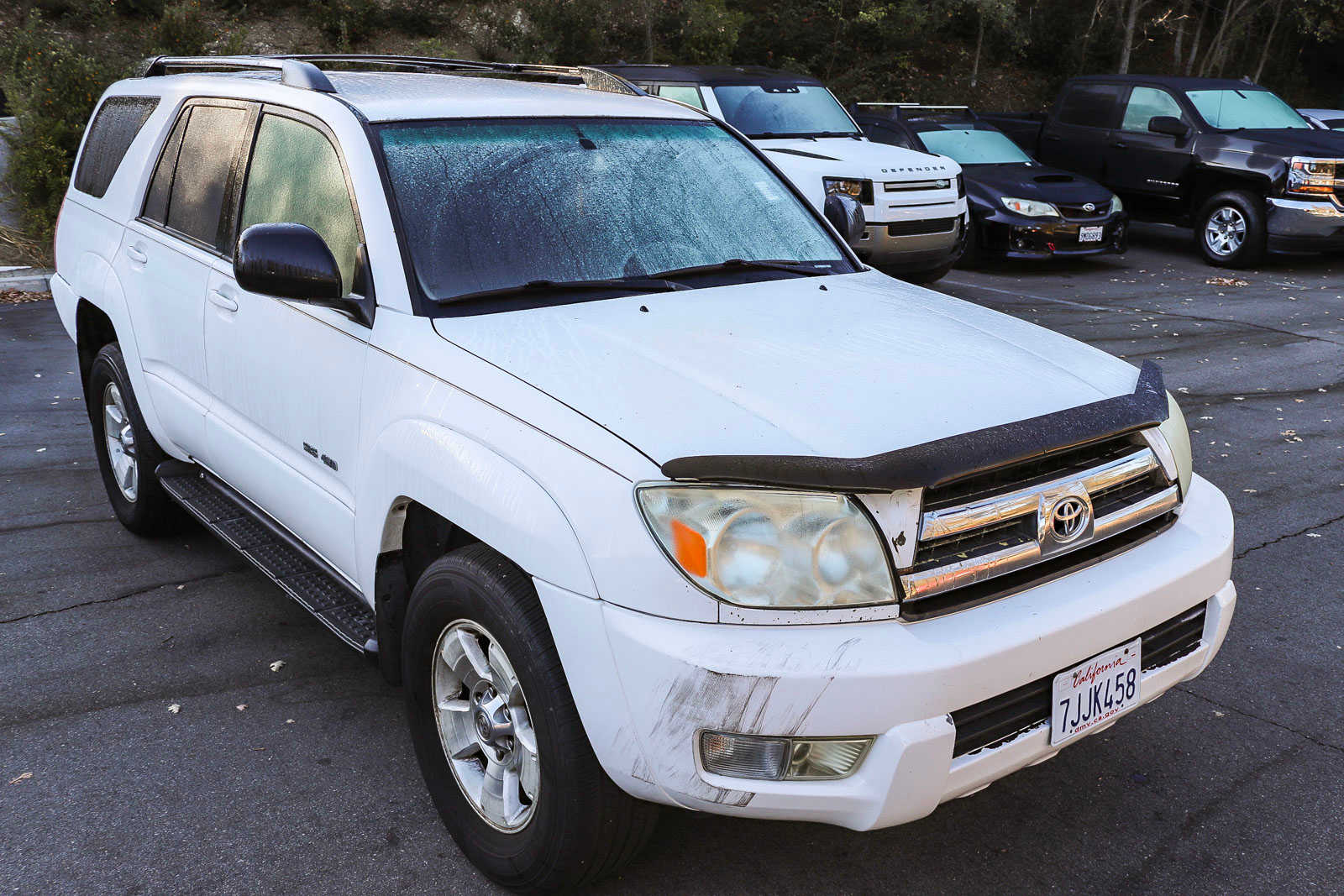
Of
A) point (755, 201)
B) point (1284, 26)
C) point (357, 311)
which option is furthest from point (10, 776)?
point (1284, 26)

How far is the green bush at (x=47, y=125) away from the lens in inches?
451

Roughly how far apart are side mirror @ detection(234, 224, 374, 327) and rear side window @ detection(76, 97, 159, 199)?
78.9 inches

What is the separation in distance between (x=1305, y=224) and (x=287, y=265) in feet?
38.4

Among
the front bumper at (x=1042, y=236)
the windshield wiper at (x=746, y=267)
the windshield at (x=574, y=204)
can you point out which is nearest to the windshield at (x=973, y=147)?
the front bumper at (x=1042, y=236)

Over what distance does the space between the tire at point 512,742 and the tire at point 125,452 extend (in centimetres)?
226

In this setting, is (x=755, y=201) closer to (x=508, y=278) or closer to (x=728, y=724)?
(x=508, y=278)

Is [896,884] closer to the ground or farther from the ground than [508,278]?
closer to the ground

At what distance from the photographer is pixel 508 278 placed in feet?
10.3

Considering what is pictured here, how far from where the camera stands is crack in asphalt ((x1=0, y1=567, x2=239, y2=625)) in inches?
167

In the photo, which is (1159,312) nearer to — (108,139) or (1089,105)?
(1089,105)

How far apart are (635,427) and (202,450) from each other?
2.30 m

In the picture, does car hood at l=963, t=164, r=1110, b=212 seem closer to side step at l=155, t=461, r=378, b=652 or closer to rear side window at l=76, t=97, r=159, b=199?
rear side window at l=76, t=97, r=159, b=199

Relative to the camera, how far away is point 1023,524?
2.49m

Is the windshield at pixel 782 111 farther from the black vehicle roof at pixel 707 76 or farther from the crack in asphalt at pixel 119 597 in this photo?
the crack in asphalt at pixel 119 597
